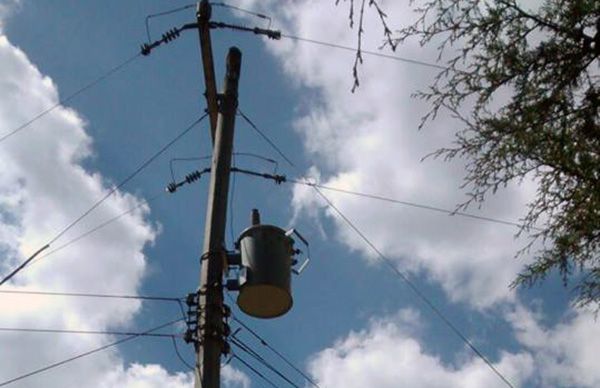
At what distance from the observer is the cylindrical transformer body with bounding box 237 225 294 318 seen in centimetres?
577

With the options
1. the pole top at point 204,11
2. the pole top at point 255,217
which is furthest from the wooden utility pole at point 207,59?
the pole top at point 255,217

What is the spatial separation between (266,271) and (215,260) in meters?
0.38

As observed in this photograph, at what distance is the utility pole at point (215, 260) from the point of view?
5309 mm

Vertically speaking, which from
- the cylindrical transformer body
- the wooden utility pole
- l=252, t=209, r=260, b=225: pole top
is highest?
the wooden utility pole

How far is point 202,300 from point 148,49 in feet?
10.1

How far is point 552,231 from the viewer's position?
5.70 meters

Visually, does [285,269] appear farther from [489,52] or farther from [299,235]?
[489,52]

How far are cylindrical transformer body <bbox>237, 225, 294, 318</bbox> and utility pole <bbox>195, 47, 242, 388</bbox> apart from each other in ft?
0.63

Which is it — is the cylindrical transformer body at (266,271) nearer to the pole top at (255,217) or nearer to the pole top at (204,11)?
the pole top at (255,217)

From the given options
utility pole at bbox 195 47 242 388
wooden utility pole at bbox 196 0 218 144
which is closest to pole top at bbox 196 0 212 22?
wooden utility pole at bbox 196 0 218 144

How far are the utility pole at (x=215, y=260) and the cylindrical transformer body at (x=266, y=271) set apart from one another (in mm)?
193

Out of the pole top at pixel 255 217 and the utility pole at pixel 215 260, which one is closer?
the utility pole at pixel 215 260

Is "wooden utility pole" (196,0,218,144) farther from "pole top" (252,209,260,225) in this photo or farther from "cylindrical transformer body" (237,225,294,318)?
"cylindrical transformer body" (237,225,294,318)

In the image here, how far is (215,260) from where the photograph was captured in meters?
5.80
